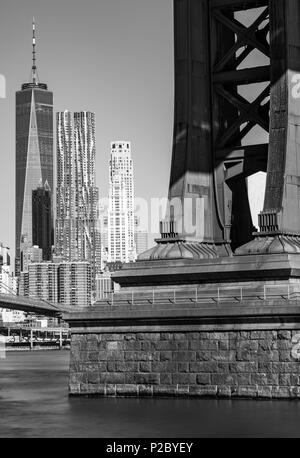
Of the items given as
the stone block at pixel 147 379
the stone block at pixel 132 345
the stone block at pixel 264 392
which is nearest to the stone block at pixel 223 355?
the stone block at pixel 264 392

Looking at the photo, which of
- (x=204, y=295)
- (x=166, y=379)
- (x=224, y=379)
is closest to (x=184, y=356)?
(x=166, y=379)

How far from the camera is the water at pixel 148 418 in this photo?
3744 centimetres

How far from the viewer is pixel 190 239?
4975 cm

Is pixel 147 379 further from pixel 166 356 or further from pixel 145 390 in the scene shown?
pixel 166 356

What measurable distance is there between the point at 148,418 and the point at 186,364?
4921 mm

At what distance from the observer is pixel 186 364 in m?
44.9

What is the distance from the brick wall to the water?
655 millimetres

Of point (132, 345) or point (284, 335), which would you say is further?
point (132, 345)

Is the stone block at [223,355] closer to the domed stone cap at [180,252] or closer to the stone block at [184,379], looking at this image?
the stone block at [184,379]

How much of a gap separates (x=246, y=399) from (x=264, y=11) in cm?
1426

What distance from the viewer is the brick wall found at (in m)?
43.3
